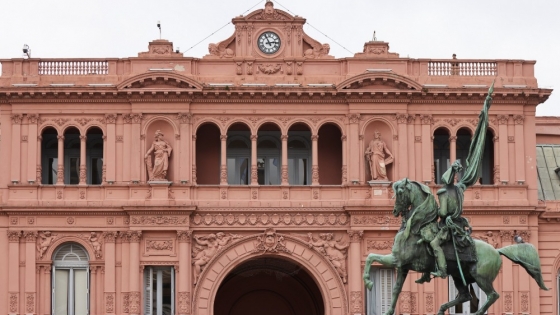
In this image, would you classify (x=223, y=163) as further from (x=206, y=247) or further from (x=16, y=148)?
(x=16, y=148)

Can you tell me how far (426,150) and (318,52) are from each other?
6.78m

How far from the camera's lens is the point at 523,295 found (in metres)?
62.9

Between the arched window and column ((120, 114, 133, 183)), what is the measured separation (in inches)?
155

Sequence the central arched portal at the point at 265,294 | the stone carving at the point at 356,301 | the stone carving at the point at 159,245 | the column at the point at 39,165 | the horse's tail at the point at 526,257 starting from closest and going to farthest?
1. the horse's tail at the point at 526,257
2. the stone carving at the point at 356,301
3. the stone carving at the point at 159,245
4. the column at the point at 39,165
5. the central arched portal at the point at 265,294

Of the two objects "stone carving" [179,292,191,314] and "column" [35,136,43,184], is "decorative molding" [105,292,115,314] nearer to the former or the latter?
"stone carving" [179,292,191,314]

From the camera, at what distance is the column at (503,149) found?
6394 centimetres

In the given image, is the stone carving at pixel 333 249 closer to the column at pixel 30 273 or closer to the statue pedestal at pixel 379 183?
the statue pedestal at pixel 379 183

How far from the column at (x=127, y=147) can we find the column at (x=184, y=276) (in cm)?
375

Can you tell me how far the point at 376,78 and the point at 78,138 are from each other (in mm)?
14205

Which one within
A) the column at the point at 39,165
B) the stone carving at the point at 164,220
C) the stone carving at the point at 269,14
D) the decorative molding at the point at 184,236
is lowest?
the decorative molding at the point at 184,236

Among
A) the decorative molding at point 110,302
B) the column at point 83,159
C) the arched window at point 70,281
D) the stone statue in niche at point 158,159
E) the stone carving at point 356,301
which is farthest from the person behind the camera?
the column at point 83,159

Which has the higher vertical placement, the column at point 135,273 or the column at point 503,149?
the column at point 503,149

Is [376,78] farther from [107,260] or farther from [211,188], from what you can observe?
[107,260]

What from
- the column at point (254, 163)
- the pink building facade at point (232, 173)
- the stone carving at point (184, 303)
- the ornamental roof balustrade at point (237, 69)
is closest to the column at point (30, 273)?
the pink building facade at point (232, 173)
